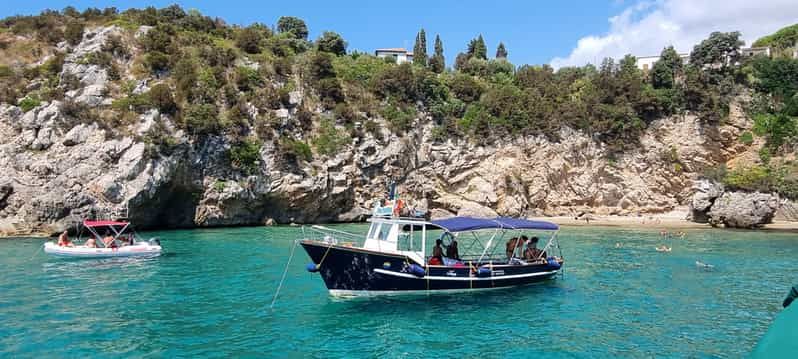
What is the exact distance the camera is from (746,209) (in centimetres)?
4588

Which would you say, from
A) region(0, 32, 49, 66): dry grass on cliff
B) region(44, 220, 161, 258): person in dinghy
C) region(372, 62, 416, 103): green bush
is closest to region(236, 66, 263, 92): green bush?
region(372, 62, 416, 103): green bush

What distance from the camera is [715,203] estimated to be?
4856 centimetres

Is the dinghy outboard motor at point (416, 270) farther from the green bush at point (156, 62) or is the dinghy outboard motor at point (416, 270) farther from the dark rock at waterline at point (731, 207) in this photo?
the dark rock at waterline at point (731, 207)

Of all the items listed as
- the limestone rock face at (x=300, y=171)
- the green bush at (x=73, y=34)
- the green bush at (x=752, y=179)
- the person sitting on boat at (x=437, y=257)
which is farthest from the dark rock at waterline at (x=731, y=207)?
the green bush at (x=73, y=34)

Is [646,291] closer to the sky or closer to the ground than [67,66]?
closer to the ground

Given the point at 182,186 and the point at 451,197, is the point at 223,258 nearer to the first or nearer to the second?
the point at 182,186

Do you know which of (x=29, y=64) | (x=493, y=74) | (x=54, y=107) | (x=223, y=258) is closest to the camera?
(x=223, y=258)

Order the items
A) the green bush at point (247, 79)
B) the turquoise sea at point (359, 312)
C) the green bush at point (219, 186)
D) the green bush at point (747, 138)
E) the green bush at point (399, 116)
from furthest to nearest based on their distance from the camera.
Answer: the green bush at point (747, 138)
the green bush at point (399, 116)
the green bush at point (247, 79)
the green bush at point (219, 186)
the turquoise sea at point (359, 312)

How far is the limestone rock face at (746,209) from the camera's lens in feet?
149

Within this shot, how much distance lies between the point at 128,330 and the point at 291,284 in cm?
701

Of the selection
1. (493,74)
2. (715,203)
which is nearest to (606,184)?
(715,203)

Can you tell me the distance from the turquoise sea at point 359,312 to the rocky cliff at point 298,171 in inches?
518

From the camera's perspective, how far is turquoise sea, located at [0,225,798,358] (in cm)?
1265

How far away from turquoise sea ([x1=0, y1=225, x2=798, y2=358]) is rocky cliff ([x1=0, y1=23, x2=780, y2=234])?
13.1 m
